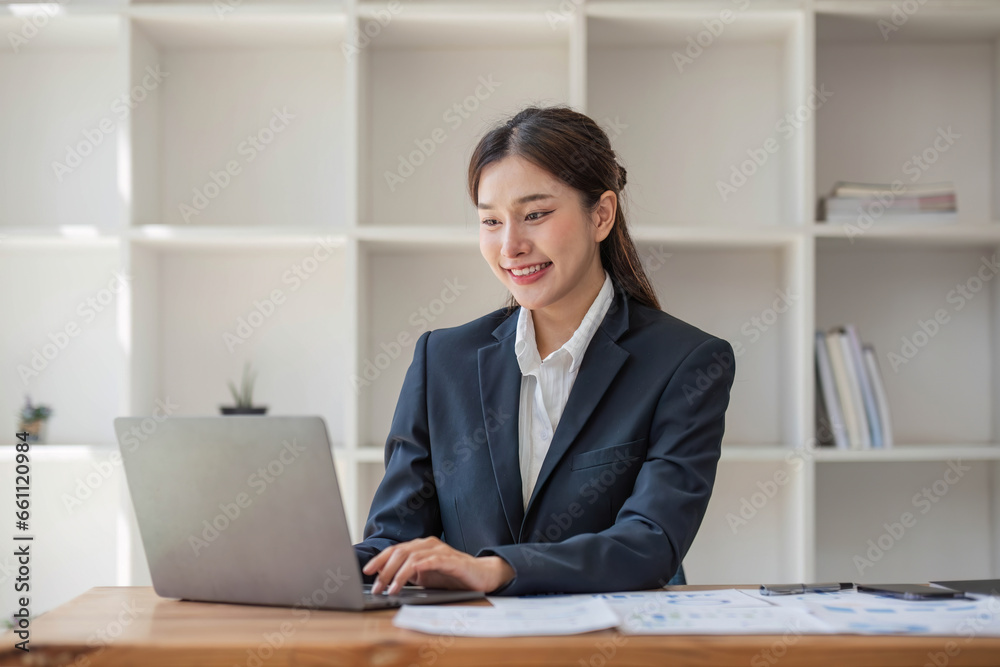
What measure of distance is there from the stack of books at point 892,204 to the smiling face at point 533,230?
3.56 ft

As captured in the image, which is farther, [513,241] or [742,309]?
[742,309]

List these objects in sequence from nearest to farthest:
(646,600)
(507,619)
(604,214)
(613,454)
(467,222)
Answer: (507,619) → (646,600) → (613,454) → (604,214) → (467,222)

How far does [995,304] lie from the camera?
8.84ft

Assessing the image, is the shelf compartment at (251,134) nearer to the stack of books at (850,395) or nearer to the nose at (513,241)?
the nose at (513,241)

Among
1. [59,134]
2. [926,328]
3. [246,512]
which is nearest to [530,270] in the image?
[246,512]

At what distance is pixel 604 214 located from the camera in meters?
1.70

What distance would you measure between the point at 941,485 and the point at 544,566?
6.78 ft

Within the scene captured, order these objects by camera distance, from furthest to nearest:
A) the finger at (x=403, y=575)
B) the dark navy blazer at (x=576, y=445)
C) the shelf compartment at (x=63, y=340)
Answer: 1. the shelf compartment at (x=63, y=340)
2. the dark navy blazer at (x=576, y=445)
3. the finger at (x=403, y=575)

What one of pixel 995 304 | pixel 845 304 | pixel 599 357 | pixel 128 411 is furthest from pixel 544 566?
pixel 995 304

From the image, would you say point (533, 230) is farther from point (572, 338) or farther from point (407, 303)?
point (407, 303)

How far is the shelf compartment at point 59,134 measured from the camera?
8.90ft

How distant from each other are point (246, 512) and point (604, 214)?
0.94 metres

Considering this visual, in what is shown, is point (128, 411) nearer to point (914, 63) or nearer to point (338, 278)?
point (338, 278)

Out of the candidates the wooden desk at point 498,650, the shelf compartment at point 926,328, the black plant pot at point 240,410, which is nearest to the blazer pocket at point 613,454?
the wooden desk at point 498,650
